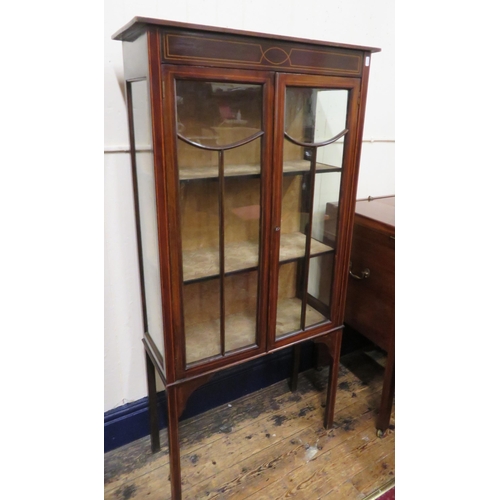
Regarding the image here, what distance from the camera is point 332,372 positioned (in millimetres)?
1626

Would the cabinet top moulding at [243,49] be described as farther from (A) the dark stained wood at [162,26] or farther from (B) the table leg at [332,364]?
(B) the table leg at [332,364]

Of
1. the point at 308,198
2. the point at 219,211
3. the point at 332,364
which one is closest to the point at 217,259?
the point at 219,211

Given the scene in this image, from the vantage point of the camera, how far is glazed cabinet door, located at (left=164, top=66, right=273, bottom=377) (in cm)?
107

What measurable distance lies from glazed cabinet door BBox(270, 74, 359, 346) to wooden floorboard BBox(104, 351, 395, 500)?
51 centimetres

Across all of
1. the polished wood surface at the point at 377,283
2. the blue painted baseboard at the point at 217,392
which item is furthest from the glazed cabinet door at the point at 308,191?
the blue painted baseboard at the point at 217,392

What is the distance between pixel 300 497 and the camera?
4.63ft

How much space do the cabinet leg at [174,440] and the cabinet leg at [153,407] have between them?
0.88 feet

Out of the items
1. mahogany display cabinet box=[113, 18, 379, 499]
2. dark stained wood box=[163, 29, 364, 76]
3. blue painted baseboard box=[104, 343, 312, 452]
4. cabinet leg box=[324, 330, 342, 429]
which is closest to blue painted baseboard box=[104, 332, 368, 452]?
blue painted baseboard box=[104, 343, 312, 452]

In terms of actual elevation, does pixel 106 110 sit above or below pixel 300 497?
above

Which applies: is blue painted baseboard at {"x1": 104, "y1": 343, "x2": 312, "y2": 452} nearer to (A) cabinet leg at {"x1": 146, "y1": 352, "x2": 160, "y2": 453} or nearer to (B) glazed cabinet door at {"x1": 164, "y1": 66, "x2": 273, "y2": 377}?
(A) cabinet leg at {"x1": 146, "y1": 352, "x2": 160, "y2": 453}

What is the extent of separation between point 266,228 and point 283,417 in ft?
3.23
